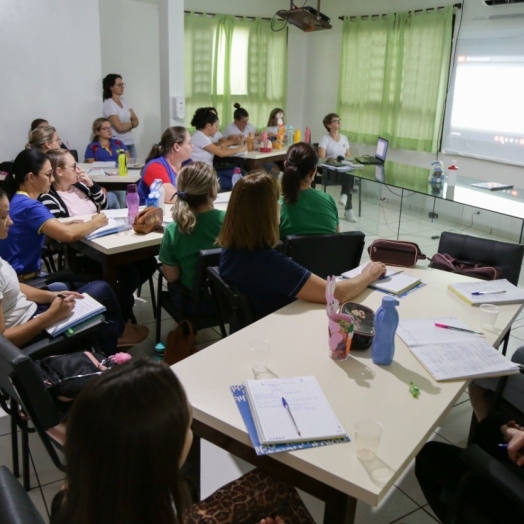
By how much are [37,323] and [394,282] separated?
1521mm

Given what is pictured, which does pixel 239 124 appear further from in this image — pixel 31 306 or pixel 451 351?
pixel 451 351

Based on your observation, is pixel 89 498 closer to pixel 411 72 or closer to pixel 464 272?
pixel 464 272

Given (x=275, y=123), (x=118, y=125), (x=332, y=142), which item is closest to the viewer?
(x=118, y=125)

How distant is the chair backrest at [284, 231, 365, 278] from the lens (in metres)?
2.59

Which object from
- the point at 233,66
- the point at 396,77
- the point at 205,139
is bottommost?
the point at 205,139

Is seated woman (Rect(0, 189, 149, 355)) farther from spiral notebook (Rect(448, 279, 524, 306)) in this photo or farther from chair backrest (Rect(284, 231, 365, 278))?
spiral notebook (Rect(448, 279, 524, 306))

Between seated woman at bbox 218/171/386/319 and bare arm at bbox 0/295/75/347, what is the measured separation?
28.5 inches

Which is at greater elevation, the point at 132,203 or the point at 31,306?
the point at 132,203

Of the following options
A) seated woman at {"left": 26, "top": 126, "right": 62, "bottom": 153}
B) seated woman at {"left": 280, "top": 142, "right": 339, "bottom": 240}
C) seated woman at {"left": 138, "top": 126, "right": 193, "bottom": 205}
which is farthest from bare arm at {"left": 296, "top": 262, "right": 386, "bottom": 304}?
seated woman at {"left": 26, "top": 126, "right": 62, "bottom": 153}

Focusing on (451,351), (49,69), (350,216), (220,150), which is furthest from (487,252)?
(49,69)

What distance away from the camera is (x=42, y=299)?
7.82ft

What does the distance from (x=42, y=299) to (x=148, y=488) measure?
1758mm

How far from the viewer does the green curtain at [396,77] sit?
6.22 meters

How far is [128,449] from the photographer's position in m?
0.83
